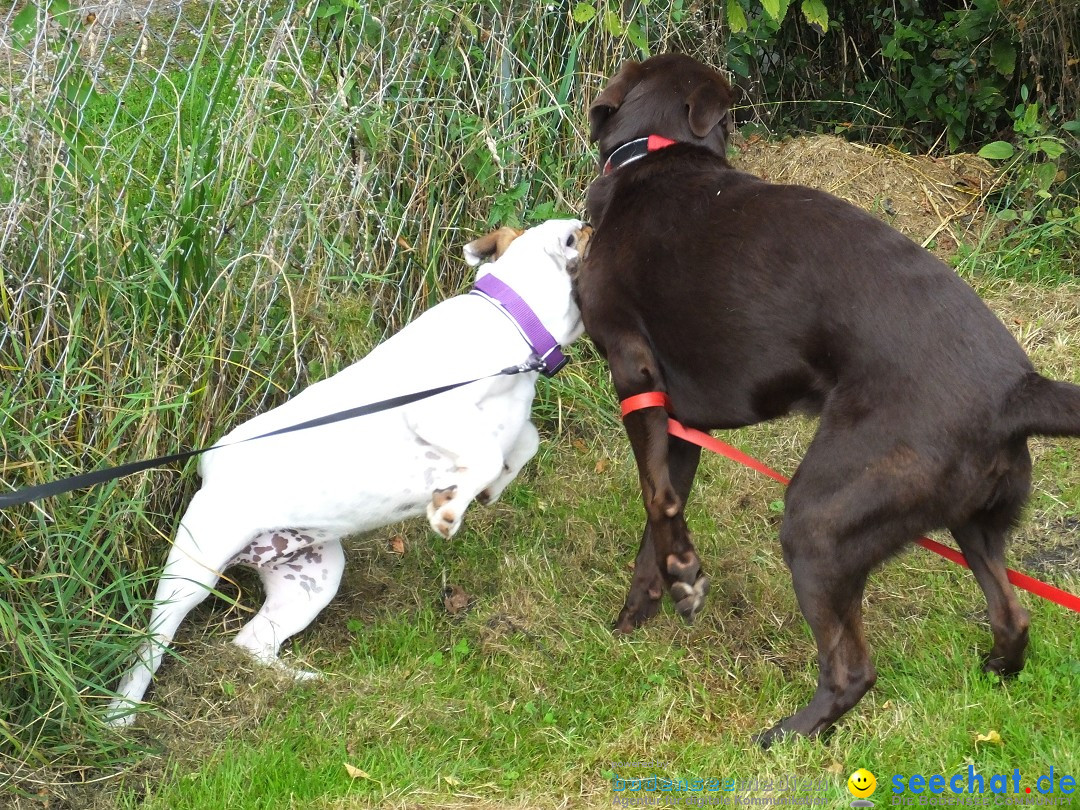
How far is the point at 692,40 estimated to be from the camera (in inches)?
223

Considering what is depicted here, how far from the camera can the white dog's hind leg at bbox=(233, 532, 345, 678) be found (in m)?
3.54

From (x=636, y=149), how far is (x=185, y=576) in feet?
6.28

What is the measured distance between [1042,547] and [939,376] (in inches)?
57.5

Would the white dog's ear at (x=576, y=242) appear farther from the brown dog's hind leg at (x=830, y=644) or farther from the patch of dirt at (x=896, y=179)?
the patch of dirt at (x=896, y=179)

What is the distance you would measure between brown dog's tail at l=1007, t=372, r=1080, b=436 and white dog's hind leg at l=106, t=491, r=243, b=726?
2.14 meters

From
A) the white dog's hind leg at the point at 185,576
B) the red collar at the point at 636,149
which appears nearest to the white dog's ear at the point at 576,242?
the red collar at the point at 636,149

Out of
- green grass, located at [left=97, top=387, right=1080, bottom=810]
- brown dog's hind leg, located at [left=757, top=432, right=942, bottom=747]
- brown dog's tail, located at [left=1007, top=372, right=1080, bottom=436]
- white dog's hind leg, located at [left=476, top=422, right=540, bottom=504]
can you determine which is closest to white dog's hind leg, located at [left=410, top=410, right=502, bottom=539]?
white dog's hind leg, located at [left=476, top=422, right=540, bottom=504]

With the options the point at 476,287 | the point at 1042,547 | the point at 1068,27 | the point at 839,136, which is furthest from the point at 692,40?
the point at 1042,547

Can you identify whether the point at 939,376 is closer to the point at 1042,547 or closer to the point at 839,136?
the point at 1042,547

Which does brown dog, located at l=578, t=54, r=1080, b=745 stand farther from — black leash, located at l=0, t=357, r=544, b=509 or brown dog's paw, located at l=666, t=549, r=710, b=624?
black leash, located at l=0, t=357, r=544, b=509

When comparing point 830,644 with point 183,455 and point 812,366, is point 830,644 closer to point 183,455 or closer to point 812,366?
point 812,366

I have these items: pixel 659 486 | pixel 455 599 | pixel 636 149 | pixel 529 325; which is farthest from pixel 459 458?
pixel 636 149

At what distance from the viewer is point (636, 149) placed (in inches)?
146

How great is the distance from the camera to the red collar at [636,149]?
3.67 m
